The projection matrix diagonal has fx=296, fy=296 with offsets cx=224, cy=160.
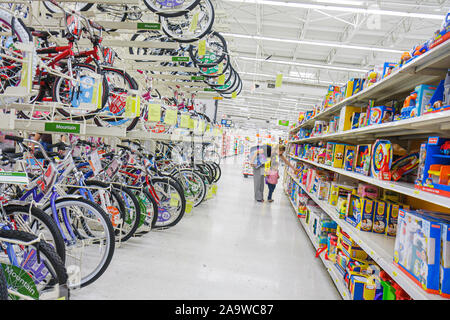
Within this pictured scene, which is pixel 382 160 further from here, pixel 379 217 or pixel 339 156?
pixel 339 156

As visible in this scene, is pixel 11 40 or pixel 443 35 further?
pixel 11 40

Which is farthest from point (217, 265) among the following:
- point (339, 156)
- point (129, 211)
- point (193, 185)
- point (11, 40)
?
point (11, 40)

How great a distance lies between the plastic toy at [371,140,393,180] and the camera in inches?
81.6

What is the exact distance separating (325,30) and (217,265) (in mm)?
8941

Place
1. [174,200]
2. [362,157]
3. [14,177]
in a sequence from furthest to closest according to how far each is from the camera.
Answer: [174,200] → [362,157] → [14,177]

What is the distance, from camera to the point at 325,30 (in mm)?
9555

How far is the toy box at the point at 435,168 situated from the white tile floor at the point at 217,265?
1.56 meters

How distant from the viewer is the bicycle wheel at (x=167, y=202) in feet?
13.7

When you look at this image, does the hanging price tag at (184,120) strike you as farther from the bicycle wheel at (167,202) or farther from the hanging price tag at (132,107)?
the hanging price tag at (132,107)

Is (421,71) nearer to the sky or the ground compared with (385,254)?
nearer to the sky

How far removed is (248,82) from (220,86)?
10.7 m

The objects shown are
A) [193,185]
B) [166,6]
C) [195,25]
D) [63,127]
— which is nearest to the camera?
[63,127]

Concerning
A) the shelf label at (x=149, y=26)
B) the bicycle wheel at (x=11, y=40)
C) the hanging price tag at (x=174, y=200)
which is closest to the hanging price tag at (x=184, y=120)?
the hanging price tag at (x=174, y=200)

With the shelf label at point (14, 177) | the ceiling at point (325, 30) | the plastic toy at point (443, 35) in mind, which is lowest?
the shelf label at point (14, 177)
